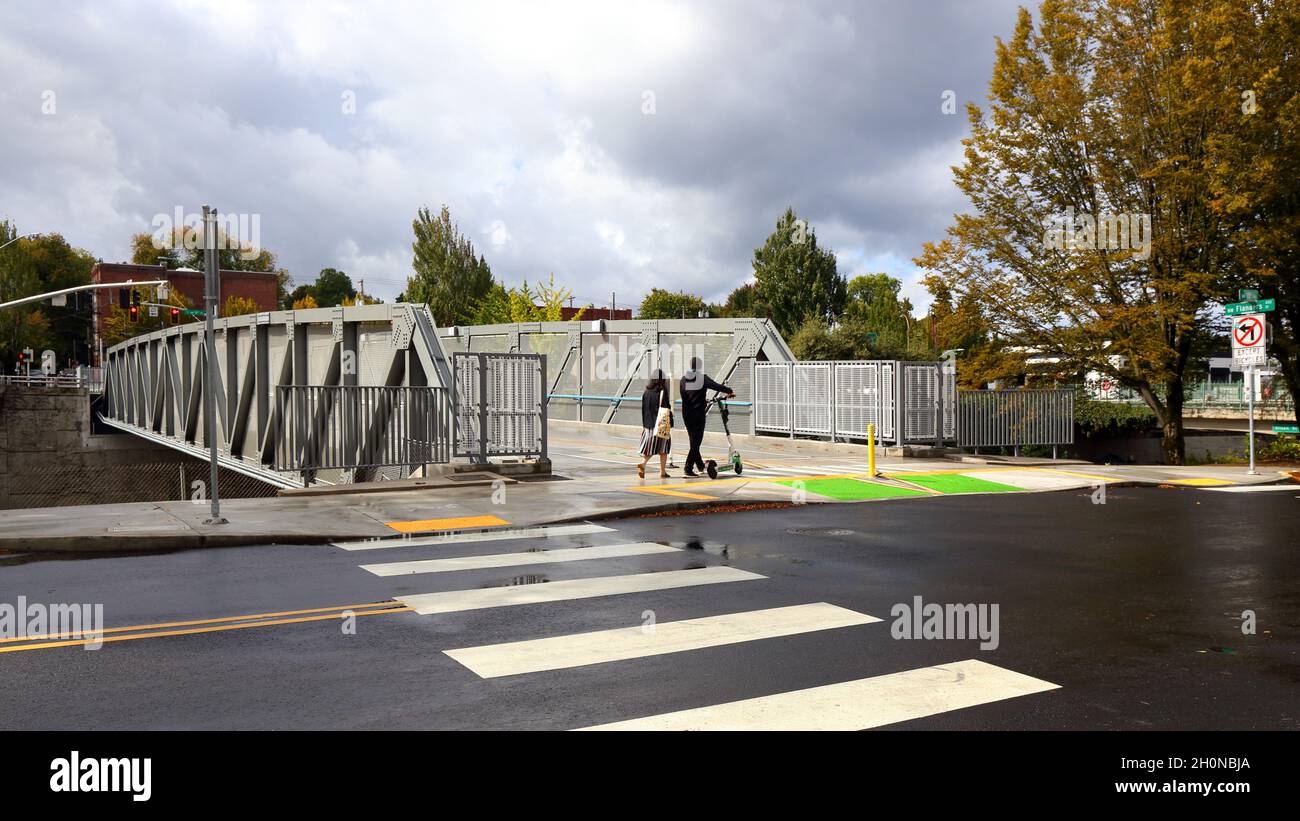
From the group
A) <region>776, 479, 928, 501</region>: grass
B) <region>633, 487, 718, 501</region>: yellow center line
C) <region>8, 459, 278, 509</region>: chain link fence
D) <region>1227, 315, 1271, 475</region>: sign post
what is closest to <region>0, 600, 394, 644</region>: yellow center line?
<region>633, 487, 718, 501</region>: yellow center line

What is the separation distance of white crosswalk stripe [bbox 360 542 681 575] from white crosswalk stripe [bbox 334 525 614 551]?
3.30ft

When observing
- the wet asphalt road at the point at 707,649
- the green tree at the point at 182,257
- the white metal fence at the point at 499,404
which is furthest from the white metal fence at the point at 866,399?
the green tree at the point at 182,257

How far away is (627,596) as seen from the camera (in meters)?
7.94

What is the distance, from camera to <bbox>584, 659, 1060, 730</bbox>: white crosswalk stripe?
488cm

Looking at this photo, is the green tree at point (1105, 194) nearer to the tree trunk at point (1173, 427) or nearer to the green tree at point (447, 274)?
the tree trunk at point (1173, 427)

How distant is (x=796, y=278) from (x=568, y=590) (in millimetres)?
55671

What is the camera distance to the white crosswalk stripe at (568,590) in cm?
761

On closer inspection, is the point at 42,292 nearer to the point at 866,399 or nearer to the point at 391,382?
the point at 391,382

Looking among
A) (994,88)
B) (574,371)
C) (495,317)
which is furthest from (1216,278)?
(495,317)

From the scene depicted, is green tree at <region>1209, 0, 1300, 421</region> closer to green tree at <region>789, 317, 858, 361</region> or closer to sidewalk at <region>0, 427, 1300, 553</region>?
sidewalk at <region>0, 427, 1300, 553</region>

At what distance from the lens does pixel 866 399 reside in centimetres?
2394

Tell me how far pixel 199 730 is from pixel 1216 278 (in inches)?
1018
